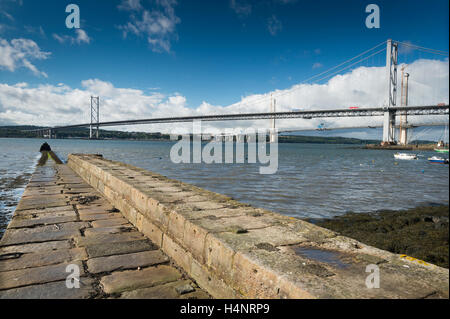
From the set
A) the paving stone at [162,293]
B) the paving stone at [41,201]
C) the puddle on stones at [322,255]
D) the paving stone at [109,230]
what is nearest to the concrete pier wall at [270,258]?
the puddle on stones at [322,255]

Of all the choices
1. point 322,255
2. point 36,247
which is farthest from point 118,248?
point 322,255

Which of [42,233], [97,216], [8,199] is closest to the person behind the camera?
[42,233]

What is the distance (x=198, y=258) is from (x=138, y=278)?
1.40 feet

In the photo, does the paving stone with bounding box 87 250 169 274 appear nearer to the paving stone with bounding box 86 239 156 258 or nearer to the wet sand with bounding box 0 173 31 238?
the paving stone with bounding box 86 239 156 258

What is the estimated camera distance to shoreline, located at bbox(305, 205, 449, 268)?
4385mm

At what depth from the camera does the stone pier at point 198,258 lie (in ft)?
4.50

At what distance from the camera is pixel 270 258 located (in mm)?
1583

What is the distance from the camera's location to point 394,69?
37.2 m

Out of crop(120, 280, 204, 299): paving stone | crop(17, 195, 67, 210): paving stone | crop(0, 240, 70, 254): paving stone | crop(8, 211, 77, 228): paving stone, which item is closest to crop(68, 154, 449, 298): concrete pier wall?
crop(120, 280, 204, 299): paving stone

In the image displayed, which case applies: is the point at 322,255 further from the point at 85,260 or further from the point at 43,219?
the point at 43,219
